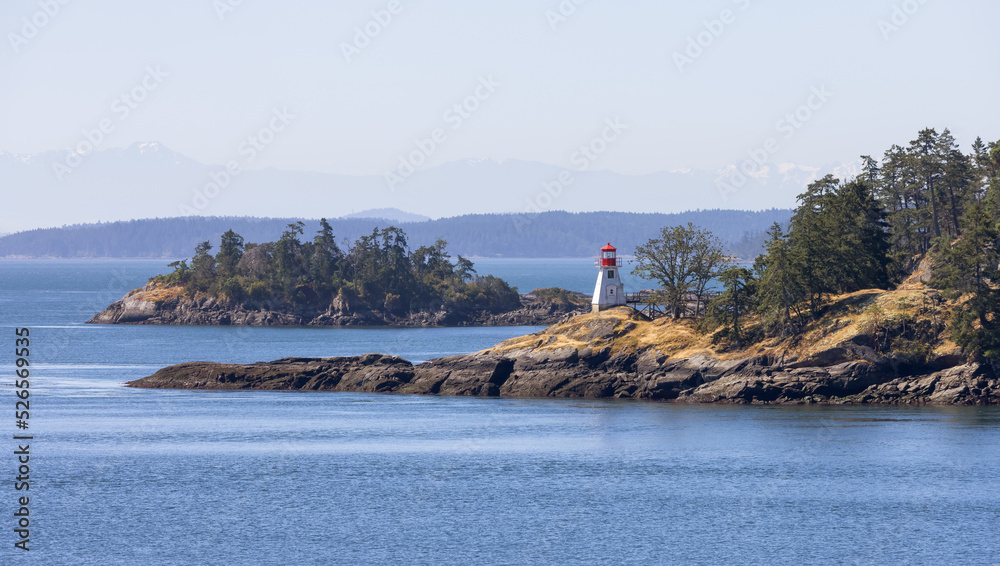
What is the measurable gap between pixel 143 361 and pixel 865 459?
7610 cm

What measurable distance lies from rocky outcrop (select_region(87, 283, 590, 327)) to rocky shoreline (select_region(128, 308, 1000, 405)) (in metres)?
65.1

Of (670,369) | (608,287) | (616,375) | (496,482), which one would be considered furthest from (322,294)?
(496,482)

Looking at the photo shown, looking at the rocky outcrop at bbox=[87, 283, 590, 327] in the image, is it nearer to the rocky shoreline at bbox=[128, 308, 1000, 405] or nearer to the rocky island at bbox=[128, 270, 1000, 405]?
the rocky shoreline at bbox=[128, 308, 1000, 405]

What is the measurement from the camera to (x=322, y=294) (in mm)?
163875

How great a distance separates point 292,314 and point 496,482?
362ft

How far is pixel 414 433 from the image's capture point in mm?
67500

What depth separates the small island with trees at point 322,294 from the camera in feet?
525

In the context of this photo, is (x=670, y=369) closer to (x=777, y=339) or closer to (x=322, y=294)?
(x=777, y=339)

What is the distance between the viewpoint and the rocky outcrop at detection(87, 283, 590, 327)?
15825 cm

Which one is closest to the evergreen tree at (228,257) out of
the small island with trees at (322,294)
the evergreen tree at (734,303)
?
the small island with trees at (322,294)

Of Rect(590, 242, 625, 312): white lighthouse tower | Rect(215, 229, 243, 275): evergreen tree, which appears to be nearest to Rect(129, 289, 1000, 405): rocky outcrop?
Rect(590, 242, 625, 312): white lighthouse tower

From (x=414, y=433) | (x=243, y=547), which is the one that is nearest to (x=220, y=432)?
(x=414, y=433)

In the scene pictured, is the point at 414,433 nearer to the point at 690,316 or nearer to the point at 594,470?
the point at 594,470

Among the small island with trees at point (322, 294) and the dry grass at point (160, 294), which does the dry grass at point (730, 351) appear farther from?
the dry grass at point (160, 294)
